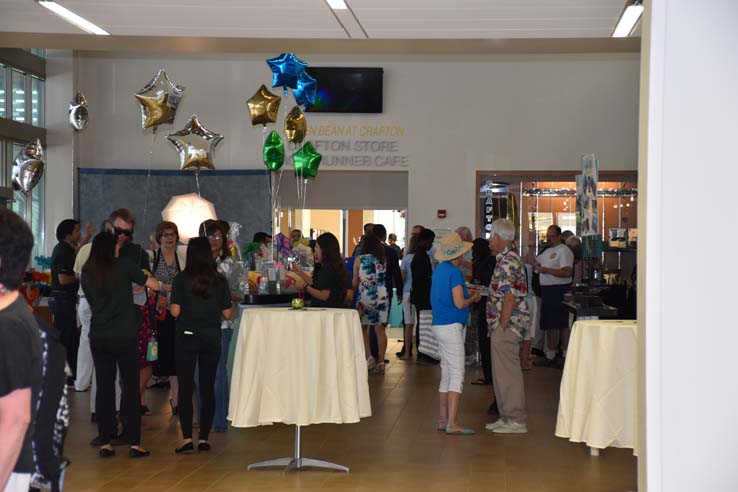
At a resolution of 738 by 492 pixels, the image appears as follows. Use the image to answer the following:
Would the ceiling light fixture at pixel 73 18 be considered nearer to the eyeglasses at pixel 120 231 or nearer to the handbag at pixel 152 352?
the eyeglasses at pixel 120 231

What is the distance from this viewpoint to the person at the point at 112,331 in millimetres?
6672

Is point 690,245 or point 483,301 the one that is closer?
point 690,245

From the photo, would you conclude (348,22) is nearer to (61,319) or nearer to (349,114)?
(61,319)

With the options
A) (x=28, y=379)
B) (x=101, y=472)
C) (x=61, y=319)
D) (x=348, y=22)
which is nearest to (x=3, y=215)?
(x=28, y=379)

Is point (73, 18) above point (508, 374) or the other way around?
above

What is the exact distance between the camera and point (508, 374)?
25.6ft

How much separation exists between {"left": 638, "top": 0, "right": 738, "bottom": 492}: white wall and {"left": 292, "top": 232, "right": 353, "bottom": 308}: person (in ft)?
18.9

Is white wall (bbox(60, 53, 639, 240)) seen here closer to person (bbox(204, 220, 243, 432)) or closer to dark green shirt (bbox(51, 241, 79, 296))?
dark green shirt (bbox(51, 241, 79, 296))

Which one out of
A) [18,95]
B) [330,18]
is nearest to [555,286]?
[330,18]

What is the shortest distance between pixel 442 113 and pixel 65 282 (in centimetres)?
788

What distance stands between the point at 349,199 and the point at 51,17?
30.0 feet

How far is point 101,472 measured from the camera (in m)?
6.34

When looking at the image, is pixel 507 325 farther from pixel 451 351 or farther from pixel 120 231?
pixel 120 231

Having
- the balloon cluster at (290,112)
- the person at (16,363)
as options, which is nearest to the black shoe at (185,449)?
the balloon cluster at (290,112)
